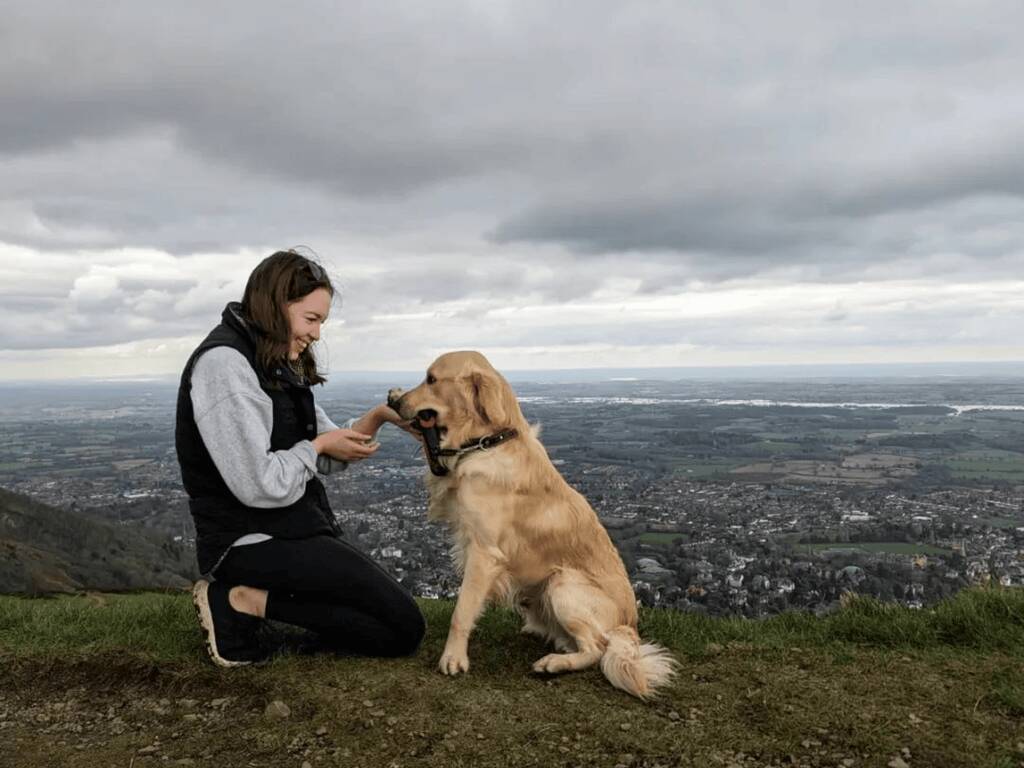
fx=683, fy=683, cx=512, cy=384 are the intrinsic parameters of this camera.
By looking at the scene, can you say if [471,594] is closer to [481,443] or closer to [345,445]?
[481,443]

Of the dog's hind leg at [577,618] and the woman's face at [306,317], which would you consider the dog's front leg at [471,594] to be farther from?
the woman's face at [306,317]

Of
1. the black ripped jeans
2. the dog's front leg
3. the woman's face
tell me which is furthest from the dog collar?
the woman's face

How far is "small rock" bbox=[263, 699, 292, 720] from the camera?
374cm

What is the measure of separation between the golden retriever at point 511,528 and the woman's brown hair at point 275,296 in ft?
3.07

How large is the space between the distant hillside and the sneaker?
23.7 feet

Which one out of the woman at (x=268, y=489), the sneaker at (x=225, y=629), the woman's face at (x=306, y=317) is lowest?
the sneaker at (x=225, y=629)

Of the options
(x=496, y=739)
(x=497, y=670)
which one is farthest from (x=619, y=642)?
(x=496, y=739)

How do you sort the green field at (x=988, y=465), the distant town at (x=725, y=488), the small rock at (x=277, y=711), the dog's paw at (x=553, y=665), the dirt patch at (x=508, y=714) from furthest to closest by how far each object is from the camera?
1. the green field at (x=988, y=465)
2. the distant town at (x=725, y=488)
3. the dog's paw at (x=553, y=665)
4. the small rock at (x=277, y=711)
5. the dirt patch at (x=508, y=714)

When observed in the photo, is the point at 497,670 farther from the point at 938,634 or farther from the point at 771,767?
the point at 938,634

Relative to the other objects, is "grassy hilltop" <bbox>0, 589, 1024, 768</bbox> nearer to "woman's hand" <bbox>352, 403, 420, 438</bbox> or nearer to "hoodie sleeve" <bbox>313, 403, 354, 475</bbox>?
"hoodie sleeve" <bbox>313, 403, 354, 475</bbox>

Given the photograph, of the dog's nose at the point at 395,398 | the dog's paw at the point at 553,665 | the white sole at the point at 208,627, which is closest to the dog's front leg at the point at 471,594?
the dog's paw at the point at 553,665

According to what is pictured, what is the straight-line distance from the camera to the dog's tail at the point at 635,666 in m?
4.06

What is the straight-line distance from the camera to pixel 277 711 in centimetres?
376

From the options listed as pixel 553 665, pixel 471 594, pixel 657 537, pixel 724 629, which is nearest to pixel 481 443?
pixel 471 594
